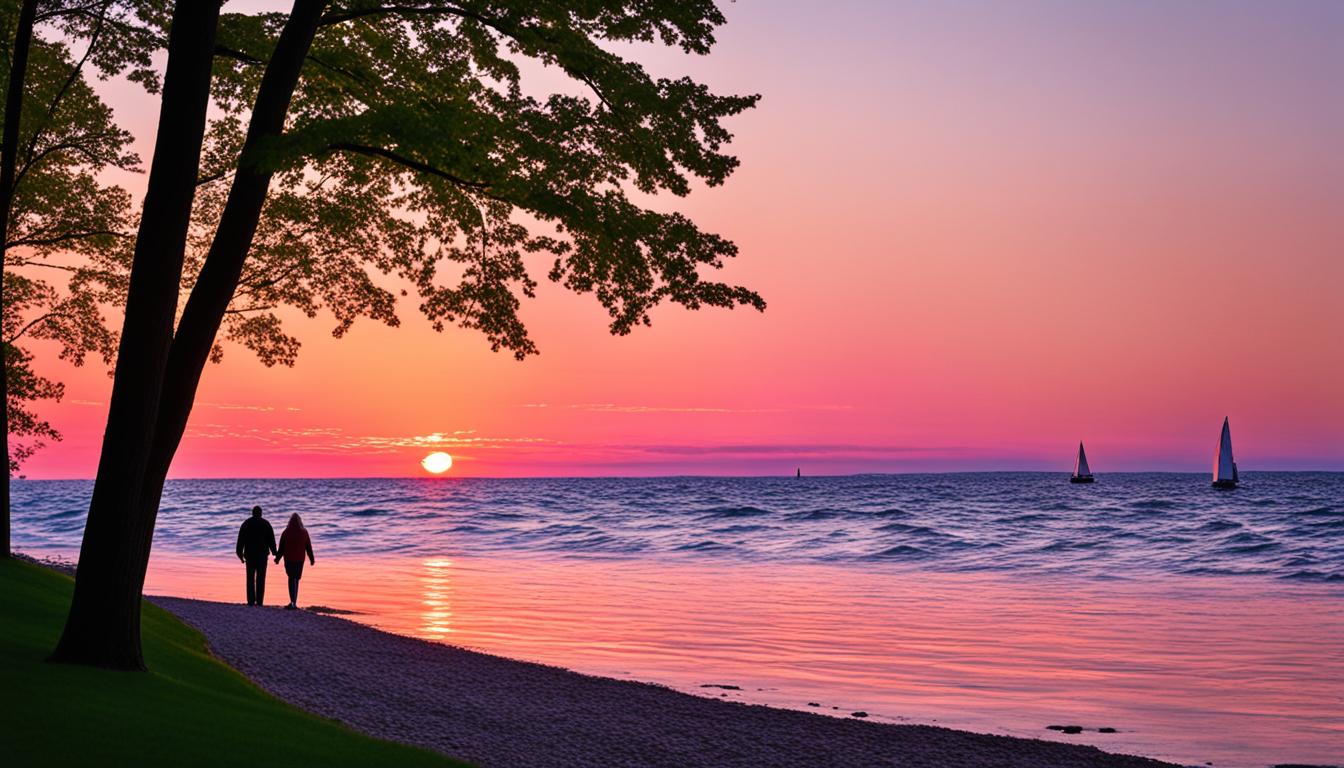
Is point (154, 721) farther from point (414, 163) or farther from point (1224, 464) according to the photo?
point (1224, 464)

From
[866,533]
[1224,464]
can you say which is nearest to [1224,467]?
[1224,464]

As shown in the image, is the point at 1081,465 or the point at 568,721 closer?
the point at 568,721

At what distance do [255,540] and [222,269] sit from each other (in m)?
15.7

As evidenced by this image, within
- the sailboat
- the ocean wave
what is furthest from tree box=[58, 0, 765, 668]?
the sailboat

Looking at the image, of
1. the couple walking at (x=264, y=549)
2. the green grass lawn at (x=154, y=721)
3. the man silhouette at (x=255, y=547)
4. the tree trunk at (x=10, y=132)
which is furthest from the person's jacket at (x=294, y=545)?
the green grass lawn at (x=154, y=721)

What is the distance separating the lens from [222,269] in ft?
43.5

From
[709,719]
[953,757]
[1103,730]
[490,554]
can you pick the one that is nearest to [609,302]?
[709,719]

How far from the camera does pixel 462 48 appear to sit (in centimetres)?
1568

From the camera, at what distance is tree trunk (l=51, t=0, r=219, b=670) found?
41.6ft

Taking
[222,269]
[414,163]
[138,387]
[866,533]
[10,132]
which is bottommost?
[866,533]

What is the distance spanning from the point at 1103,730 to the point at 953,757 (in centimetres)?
388

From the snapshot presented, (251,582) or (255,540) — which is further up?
(255,540)

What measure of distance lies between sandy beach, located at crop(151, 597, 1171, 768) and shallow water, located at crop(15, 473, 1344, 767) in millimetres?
1755

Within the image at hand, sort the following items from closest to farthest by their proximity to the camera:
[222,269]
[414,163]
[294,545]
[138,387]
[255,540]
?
[138,387] < [222,269] < [414,163] < [255,540] < [294,545]
